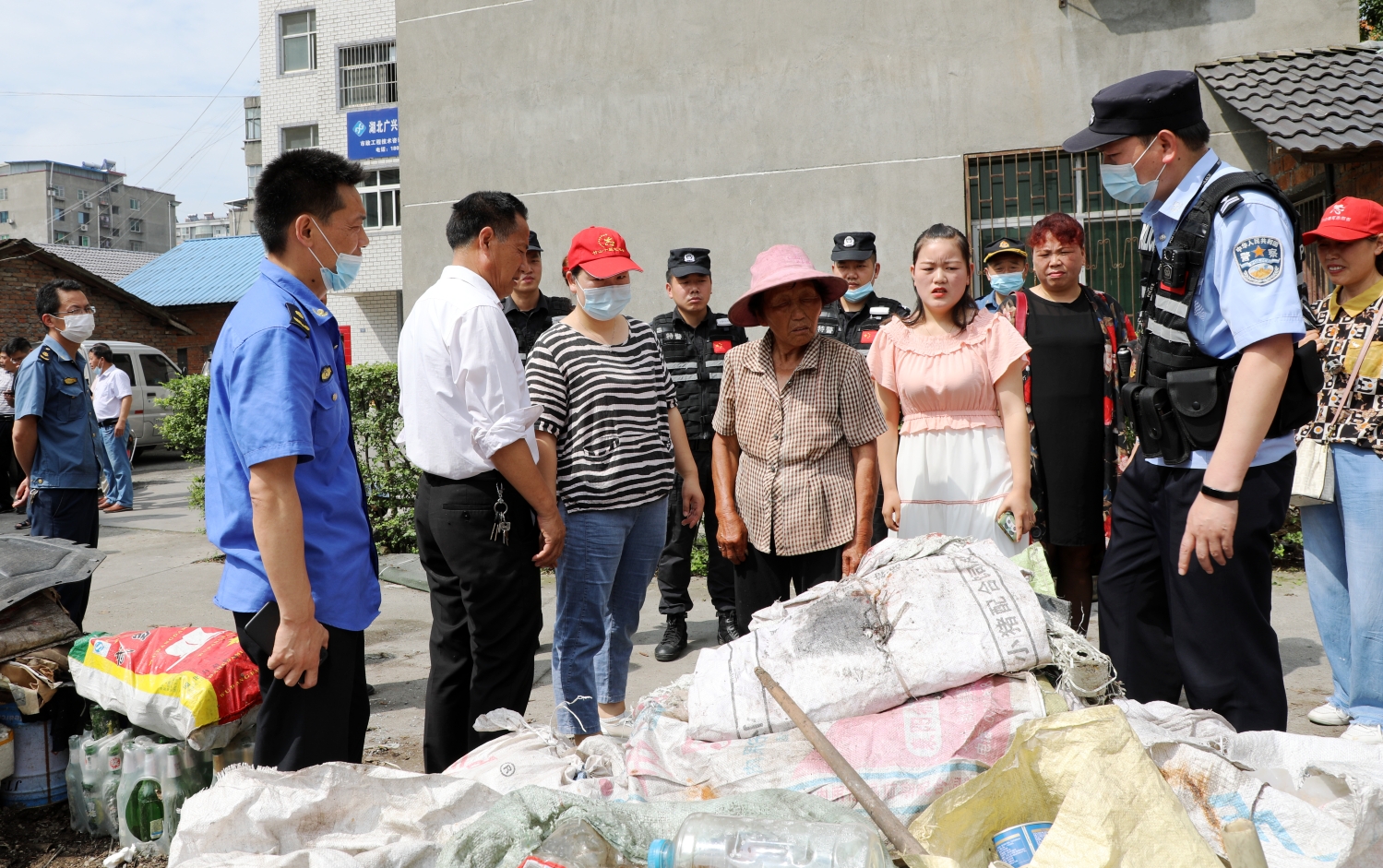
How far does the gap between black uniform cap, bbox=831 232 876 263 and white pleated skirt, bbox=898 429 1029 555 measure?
1880 millimetres

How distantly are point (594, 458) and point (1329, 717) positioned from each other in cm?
297

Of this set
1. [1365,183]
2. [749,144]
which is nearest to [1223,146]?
[1365,183]

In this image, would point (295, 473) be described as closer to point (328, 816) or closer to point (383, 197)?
point (328, 816)

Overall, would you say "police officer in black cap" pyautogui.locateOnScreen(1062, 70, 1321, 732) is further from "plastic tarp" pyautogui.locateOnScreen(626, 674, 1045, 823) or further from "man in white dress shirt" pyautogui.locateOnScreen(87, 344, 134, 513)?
"man in white dress shirt" pyautogui.locateOnScreen(87, 344, 134, 513)

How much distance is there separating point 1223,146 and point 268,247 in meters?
6.95

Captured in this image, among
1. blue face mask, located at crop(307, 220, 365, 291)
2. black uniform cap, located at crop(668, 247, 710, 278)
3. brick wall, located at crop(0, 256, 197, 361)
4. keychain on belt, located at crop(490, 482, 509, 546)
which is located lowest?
keychain on belt, located at crop(490, 482, 509, 546)

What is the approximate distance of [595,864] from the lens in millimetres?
1776

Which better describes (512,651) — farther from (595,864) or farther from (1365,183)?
(1365,183)

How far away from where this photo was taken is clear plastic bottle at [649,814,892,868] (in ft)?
5.45

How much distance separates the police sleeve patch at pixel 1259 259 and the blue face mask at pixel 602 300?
6.39 ft

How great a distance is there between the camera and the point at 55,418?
5.41m

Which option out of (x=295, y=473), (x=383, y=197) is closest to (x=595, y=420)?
(x=295, y=473)

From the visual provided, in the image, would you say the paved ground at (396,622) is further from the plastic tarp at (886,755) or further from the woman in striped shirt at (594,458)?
the plastic tarp at (886,755)

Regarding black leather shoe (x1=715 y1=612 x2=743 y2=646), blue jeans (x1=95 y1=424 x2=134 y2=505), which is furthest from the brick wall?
black leather shoe (x1=715 y1=612 x2=743 y2=646)
